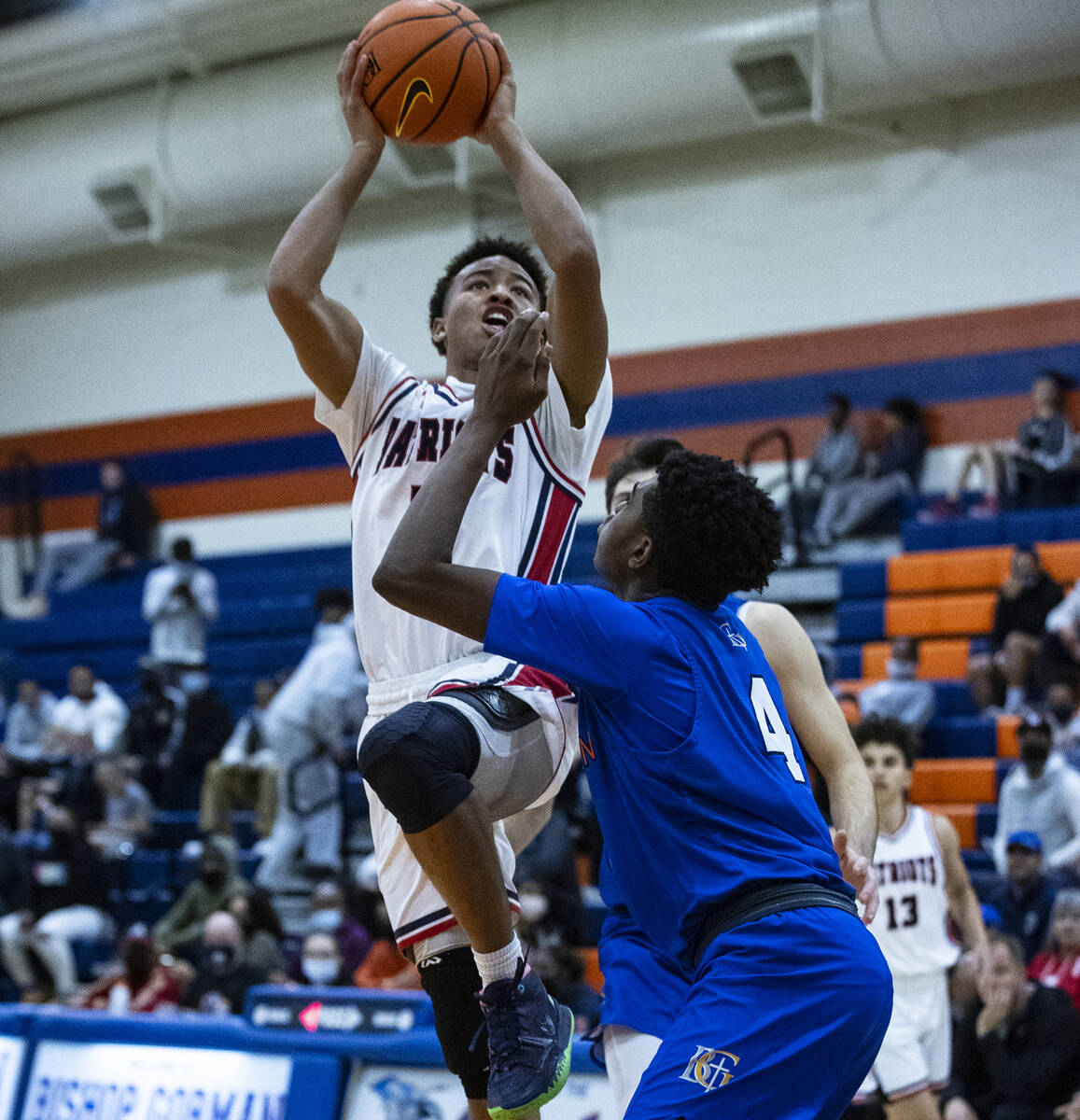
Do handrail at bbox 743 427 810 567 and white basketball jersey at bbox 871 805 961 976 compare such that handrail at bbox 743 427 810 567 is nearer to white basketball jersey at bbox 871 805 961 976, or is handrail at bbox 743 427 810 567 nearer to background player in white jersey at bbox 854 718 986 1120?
background player in white jersey at bbox 854 718 986 1120

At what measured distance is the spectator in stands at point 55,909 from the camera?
11641 mm

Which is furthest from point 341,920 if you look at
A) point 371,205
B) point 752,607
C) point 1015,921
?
point 371,205

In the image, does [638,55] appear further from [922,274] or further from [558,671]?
[558,671]

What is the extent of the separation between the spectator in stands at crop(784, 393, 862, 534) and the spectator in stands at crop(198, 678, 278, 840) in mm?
4722

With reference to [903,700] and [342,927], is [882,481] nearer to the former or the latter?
[903,700]

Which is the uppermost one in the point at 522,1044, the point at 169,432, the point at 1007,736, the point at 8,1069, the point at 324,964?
the point at 169,432

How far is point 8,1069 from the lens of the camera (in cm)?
655

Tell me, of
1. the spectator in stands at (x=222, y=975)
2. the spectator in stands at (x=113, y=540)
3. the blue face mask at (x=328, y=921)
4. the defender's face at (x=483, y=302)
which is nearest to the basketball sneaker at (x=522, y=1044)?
the defender's face at (x=483, y=302)

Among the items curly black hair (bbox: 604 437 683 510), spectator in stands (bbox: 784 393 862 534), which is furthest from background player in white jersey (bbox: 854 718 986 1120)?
spectator in stands (bbox: 784 393 862 534)

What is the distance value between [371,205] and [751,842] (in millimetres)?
14551

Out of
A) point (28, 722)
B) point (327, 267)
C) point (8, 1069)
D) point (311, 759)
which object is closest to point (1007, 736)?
point (311, 759)

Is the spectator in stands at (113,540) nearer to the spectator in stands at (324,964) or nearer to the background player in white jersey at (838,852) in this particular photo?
the spectator in stands at (324,964)

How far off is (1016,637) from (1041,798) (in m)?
1.69

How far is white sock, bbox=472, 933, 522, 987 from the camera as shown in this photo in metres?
3.16
